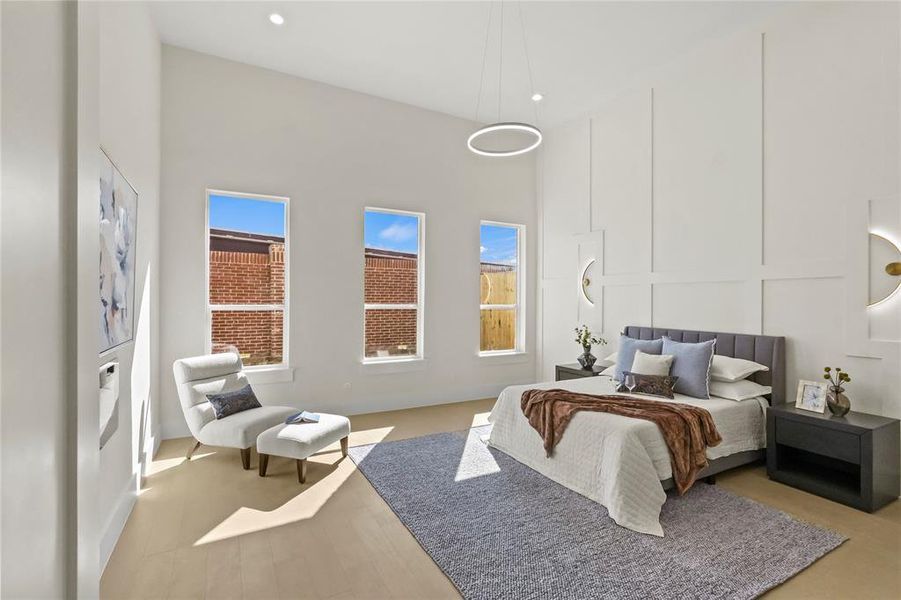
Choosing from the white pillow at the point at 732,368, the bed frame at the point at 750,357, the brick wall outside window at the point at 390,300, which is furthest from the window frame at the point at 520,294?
the white pillow at the point at 732,368

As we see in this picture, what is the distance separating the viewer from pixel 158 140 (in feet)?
13.6

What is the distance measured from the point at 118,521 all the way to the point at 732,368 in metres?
4.55

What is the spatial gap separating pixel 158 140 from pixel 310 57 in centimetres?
170

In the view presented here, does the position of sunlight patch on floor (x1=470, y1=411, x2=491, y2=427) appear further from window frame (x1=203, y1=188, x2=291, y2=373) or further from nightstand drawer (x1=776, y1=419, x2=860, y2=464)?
nightstand drawer (x1=776, y1=419, x2=860, y2=464)

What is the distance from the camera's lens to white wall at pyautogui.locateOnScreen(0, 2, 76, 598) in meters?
0.47

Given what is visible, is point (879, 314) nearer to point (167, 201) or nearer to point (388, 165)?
point (388, 165)

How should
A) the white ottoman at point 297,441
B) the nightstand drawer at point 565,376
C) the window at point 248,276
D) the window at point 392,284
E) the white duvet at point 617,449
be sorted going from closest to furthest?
the white duvet at point 617,449 → the white ottoman at point 297,441 → the window at point 248,276 → the nightstand drawer at point 565,376 → the window at point 392,284

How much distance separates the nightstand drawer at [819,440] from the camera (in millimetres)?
2922

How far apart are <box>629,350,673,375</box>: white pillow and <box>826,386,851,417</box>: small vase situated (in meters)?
1.09

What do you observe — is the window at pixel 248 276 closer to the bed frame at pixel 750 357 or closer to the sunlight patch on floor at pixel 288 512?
the sunlight patch on floor at pixel 288 512

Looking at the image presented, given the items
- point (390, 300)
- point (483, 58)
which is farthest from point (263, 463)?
point (483, 58)

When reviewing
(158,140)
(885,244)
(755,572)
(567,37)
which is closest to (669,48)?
(567,37)

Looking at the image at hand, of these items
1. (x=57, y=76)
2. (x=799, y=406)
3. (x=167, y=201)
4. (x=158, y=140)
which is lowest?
(x=799, y=406)

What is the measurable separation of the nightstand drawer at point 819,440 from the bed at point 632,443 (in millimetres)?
257
